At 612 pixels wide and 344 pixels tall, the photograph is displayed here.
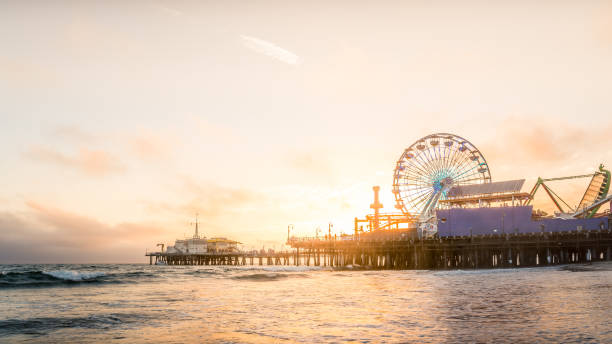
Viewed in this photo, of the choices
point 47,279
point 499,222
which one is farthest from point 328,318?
point 499,222

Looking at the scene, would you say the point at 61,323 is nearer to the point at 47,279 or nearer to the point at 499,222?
the point at 47,279

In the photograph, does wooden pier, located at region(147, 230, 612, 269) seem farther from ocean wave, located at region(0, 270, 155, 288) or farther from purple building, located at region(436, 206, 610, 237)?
ocean wave, located at region(0, 270, 155, 288)

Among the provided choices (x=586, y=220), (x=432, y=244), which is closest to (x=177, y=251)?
(x=432, y=244)

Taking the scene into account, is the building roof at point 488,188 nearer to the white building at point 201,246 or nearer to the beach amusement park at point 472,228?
the beach amusement park at point 472,228

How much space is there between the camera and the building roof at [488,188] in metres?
71.3

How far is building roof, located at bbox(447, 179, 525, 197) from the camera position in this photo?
2809 inches

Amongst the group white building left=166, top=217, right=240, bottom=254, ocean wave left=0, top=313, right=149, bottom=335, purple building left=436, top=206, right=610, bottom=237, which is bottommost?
white building left=166, top=217, right=240, bottom=254

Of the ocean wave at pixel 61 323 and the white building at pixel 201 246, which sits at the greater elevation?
the ocean wave at pixel 61 323

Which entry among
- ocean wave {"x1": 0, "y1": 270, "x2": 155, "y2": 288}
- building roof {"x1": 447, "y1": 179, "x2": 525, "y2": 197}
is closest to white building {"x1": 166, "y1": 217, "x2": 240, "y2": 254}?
building roof {"x1": 447, "y1": 179, "x2": 525, "y2": 197}

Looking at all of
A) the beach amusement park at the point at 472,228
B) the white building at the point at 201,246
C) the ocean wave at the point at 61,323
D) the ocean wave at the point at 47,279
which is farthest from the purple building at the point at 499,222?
the white building at the point at 201,246

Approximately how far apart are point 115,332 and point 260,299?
1104 centimetres

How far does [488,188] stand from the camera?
243ft

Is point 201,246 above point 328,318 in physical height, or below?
below

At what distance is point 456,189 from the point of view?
257ft
